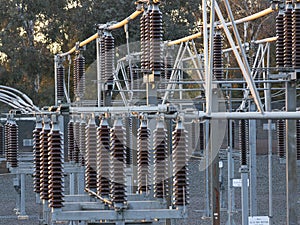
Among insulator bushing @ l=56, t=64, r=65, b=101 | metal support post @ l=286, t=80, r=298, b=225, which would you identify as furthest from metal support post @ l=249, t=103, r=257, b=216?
insulator bushing @ l=56, t=64, r=65, b=101

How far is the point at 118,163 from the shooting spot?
9.36 m

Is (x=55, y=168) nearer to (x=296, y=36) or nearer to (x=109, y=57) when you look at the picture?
(x=296, y=36)

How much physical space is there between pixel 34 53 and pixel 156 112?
27810mm

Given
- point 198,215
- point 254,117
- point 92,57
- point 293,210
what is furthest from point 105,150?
point 92,57

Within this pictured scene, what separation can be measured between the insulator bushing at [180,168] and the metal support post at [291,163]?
74.9 inches

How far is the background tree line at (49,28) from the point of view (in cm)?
3638

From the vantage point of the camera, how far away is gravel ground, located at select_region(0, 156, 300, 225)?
65.4 feet

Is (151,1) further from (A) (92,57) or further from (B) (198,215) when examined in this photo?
(A) (92,57)

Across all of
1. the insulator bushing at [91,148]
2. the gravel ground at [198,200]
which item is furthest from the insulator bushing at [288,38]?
the gravel ground at [198,200]

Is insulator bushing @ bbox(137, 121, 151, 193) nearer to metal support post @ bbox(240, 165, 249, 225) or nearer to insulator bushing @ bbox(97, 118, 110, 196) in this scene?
insulator bushing @ bbox(97, 118, 110, 196)

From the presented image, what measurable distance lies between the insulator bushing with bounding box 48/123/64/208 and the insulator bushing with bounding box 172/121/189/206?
3.81 feet

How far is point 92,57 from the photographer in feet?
117

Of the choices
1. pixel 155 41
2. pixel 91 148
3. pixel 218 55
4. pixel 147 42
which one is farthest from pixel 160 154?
pixel 218 55

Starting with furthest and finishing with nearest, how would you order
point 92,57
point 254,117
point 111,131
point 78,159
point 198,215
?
point 92,57
point 198,215
point 78,159
point 111,131
point 254,117
